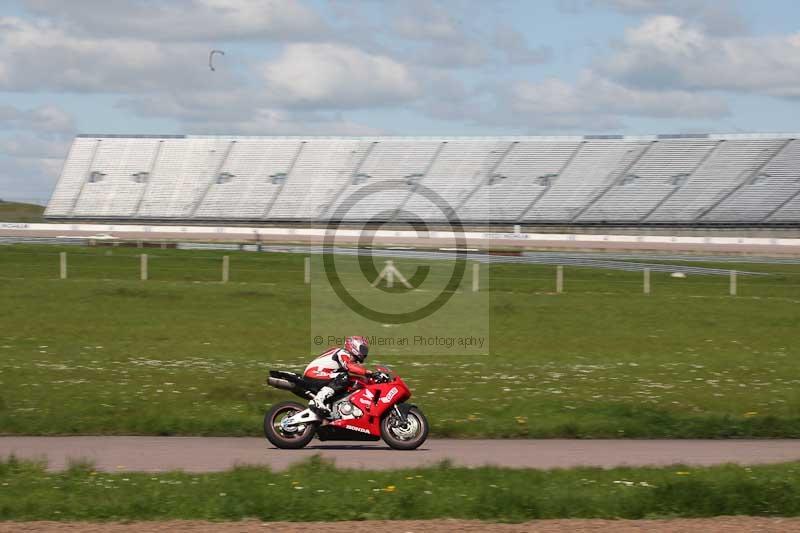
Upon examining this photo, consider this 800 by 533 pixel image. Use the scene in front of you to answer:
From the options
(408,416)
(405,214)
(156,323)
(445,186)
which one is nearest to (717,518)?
(408,416)

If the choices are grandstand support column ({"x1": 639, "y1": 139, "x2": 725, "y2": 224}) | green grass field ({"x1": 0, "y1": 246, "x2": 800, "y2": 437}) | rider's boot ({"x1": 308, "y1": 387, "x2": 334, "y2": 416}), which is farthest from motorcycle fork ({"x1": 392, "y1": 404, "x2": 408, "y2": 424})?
grandstand support column ({"x1": 639, "y1": 139, "x2": 725, "y2": 224})

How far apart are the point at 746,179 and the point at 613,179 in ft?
34.8

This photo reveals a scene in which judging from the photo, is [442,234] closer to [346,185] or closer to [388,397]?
[346,185]

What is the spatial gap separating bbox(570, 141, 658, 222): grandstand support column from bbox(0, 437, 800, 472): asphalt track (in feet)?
223

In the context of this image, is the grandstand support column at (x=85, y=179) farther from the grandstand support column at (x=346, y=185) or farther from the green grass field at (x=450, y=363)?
the green grass field at (x=450, y=363)

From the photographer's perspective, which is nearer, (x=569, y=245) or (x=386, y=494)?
(x=386, y=494)

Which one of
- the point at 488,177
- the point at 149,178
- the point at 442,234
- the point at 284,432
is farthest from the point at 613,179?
the point at 284,432

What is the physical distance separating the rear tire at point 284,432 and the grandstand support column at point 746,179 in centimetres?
6859

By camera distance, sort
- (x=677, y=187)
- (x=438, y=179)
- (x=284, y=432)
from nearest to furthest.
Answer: (x=284, y=432)
(x=677, y=187)
(x=438, y=179)

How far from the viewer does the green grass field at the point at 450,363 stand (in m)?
14.7

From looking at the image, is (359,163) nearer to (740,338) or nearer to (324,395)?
(740,338)

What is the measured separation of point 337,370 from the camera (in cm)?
1318

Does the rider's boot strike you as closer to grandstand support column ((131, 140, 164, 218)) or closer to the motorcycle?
the motorcycle

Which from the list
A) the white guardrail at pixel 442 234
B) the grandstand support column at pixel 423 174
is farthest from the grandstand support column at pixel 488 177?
the white guardrail at pixel 442 234
